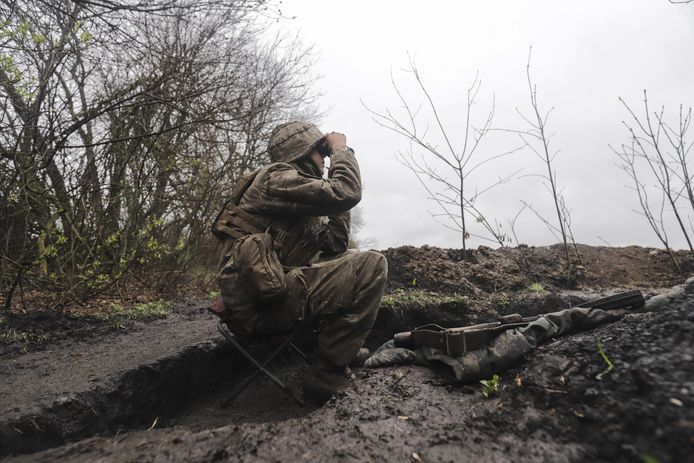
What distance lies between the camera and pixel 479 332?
2.16 meters

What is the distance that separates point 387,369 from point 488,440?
1200 millimetres

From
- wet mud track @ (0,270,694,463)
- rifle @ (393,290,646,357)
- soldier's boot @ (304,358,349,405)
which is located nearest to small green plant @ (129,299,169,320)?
wet mud track @ (0,270,694,463)

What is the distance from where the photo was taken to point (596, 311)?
2.29 metres

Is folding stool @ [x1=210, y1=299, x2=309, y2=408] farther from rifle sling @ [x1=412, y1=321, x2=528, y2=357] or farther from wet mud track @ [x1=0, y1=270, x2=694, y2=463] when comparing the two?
rifle sling @ [x1=412, y1=321, x2=528, y2=357]

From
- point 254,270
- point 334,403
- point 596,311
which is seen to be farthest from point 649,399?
point 254,270

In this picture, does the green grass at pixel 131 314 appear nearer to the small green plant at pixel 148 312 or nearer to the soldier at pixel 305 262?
the small green plant at pixel 148 312

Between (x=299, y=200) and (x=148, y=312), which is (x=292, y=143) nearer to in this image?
(x=299, y=200)

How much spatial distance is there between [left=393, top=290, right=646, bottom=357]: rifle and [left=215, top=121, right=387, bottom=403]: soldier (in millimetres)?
399

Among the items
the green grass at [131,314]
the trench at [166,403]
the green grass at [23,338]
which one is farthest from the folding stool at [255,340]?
the green grass at [131,314]

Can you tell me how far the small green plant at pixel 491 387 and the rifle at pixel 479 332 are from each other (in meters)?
0.24

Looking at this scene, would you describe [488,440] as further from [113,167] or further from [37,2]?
[37,2]

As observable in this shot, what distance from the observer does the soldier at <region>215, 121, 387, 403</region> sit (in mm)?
2361

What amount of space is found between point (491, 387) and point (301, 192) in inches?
61.2

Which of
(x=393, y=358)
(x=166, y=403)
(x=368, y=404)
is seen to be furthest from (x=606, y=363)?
(x=166, y=403)
